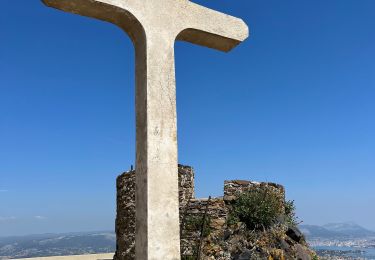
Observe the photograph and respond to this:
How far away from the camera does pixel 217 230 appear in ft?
45.3

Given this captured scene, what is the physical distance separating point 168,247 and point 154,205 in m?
0.39

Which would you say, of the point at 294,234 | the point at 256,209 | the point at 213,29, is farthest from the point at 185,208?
Result: the point at 213,29

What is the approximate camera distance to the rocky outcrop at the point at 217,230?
13297mm

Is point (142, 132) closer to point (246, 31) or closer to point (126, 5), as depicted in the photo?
point (126, 5)

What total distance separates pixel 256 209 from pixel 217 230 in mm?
1409

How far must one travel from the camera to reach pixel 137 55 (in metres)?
4.34

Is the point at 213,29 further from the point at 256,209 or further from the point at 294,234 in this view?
the point at 294,234

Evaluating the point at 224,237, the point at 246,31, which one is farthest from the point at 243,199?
the point at 246,31

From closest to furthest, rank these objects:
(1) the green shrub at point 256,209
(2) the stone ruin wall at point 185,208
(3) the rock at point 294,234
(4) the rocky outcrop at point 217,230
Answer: (4) the rocky outcrop at point 217,230 < (2) the stone ruin wall at point 185,208 < (1) the green shrub at point 256,209 < (3) the rock at point 294,234

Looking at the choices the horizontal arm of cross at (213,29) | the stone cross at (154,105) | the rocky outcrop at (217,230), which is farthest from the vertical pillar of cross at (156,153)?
the rocky outcrop at (217,230)

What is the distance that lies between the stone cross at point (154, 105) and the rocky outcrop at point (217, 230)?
31.4 feet

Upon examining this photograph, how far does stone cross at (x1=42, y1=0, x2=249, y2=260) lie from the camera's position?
3879 mm

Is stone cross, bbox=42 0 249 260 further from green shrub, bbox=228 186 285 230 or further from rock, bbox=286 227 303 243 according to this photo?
rock, bbox=286 227 303 243

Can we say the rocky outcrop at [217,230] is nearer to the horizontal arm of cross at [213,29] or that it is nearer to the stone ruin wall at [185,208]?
the stone ruin wall at [185,208]
